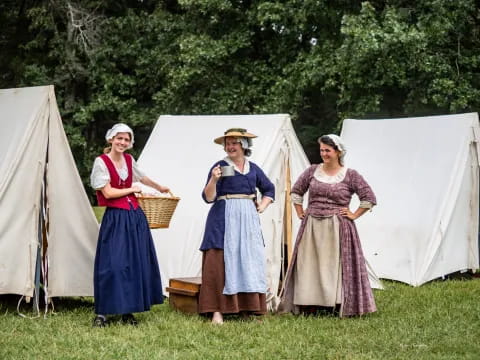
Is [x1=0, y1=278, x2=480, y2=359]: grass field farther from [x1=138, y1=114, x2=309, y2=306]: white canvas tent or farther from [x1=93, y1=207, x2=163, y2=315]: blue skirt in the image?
[x1=138, y1=114, x2=309, y2=306]: white canvas tent

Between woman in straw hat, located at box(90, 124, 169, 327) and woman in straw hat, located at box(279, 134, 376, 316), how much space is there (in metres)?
1.24

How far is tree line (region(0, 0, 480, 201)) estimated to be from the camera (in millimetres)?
13414

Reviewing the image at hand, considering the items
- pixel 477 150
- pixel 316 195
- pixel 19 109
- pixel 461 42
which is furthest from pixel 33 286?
pixel 461 42

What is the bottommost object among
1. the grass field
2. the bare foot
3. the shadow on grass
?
the grass field

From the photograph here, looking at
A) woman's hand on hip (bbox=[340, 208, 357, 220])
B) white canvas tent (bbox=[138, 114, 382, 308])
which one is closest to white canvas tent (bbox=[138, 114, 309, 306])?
white canvas tent (bbox=[138, 114, 382, 308])

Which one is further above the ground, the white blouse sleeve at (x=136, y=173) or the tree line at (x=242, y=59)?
the tree line at (x=242, y=59)

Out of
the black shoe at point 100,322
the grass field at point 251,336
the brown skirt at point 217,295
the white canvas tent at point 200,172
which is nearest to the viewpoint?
the grass field at point 251,336

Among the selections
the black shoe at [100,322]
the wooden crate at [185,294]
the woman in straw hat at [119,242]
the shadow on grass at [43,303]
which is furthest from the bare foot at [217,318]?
the shadow on grass at [43,303]

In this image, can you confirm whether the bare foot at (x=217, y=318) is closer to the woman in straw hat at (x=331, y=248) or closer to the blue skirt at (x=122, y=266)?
the blue skirt at (x=122, y=266)

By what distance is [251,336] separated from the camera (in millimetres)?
5289

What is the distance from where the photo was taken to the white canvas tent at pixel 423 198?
26.8 feet

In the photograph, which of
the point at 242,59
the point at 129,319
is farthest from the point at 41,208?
the point at 242,59

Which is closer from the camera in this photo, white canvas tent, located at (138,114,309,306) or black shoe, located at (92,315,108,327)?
black shoe, located at (92,315,108,327)

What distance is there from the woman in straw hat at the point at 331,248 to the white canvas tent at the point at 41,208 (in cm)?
166
